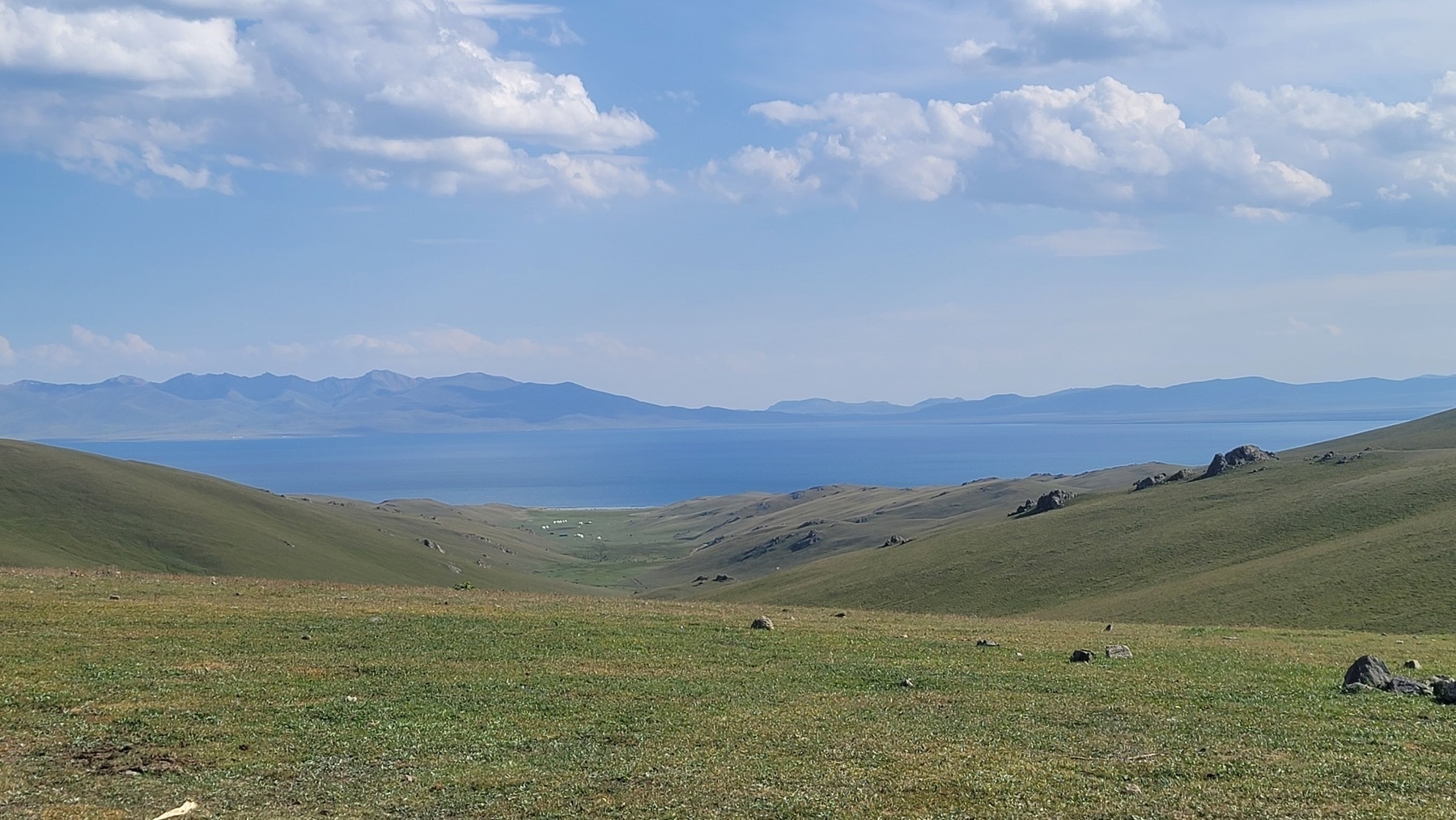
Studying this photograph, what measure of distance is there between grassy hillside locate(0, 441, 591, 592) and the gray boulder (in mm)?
59975

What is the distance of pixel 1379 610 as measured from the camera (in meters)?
43.9

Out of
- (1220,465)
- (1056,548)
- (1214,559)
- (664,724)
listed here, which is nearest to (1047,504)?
(1220,465)

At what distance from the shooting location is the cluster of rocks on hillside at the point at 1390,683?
60.6 ft

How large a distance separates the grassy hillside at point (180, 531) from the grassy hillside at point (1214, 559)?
1117 inches

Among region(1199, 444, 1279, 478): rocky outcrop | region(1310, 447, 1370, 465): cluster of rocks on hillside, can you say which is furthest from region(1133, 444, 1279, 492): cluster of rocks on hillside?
region(1310, 447, 1370, 465): cluster of rocks on hillside

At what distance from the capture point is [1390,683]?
65.7 ft

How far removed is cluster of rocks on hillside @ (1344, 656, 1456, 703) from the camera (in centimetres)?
1848

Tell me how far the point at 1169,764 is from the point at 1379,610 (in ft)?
118

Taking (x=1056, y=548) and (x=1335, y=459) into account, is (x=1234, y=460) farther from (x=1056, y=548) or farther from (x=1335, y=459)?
(x=1056, y=548)

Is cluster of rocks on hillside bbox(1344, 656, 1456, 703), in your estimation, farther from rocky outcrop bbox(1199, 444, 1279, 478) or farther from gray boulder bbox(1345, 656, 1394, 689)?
rocky outcrop bbox(1199, 444, 1279, 478)

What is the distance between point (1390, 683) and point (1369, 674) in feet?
1.54

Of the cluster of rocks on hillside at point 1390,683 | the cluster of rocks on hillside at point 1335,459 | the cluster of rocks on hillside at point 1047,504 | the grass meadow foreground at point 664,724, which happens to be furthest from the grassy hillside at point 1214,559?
the cluster of rocks on hillside at point 1390,683

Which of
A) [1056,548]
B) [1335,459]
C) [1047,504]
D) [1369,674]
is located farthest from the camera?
[1047,504]

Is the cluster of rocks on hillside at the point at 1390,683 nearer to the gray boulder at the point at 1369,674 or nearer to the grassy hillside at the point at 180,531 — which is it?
the gray boulder at the point at 1369,674
